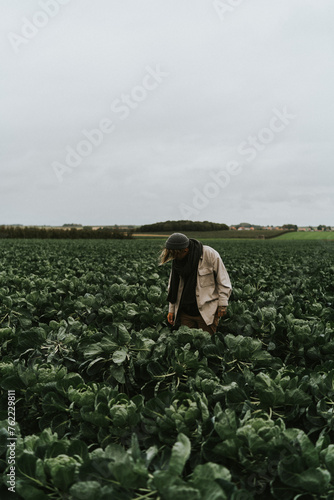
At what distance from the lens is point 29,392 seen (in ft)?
7.23

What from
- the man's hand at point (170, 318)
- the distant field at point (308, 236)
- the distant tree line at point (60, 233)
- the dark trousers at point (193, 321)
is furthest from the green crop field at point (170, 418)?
the distant field at point (308, 236)

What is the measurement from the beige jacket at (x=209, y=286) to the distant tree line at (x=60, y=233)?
5923 centimetres

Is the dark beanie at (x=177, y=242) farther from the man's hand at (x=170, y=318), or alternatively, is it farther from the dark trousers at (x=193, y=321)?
the dark trousers at (x=193, y=321)

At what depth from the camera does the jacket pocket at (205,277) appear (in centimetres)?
423

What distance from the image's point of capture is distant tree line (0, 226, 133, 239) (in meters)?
62.1

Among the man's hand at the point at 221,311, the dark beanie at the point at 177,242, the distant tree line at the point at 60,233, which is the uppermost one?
the distant tree line at the point at 60,233

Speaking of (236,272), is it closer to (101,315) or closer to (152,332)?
(101,315)

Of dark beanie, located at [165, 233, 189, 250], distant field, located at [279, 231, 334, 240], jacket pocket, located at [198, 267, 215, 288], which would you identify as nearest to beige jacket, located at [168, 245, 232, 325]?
jacket pocket, located at [198, 267, 215, 288]

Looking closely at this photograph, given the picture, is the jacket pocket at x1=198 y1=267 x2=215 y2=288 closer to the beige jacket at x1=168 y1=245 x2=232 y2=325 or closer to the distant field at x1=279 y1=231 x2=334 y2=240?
the beige jacket at x1=168 y1=245 x2=232 y2=325

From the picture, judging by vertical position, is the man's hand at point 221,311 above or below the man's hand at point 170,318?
above

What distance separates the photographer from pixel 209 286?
4.28 metres

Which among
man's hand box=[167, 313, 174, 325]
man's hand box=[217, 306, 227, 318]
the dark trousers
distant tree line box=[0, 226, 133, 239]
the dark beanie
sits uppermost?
distant tree line box=[0, 226, 133, 239]

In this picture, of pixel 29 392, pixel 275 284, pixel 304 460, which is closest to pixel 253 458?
pixel 304 460

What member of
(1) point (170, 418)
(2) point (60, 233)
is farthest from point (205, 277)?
(2) point (60, 233)
